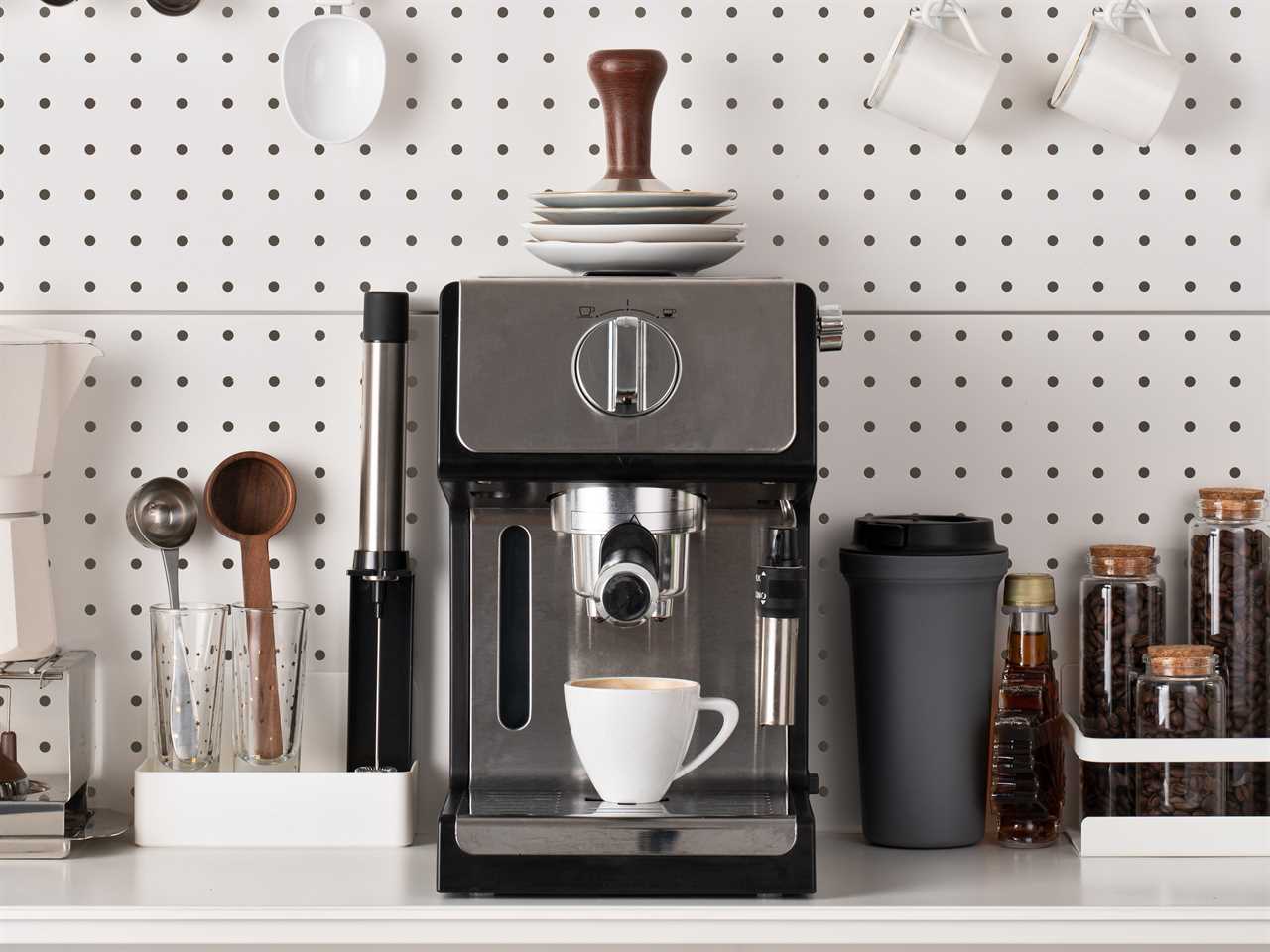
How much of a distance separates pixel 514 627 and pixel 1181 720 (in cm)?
57

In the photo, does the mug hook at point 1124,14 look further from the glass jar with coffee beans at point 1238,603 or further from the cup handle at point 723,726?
the cup handle at point 723,726

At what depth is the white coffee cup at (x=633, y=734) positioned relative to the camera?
1013 millimetres

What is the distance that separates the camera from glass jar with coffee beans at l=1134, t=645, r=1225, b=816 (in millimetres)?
1126

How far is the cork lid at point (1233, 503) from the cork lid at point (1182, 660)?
0.13 metres

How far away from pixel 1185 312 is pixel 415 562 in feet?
2.52

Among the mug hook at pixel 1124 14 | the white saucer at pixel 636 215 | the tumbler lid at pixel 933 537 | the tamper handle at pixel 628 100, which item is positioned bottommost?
the tumbler lid at pixel 933 537

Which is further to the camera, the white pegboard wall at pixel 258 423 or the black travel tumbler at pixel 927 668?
the white pegboard wall at pixel 258 423

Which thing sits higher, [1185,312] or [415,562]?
[1185,312]

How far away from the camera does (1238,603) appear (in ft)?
3.89

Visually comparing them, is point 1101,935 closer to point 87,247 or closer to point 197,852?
point 197,852

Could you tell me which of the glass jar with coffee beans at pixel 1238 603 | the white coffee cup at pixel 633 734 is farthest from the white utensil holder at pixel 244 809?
the glass jar with coffee beans at pixel 1238 603

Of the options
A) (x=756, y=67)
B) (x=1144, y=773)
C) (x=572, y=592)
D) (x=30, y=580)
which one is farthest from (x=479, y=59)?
(x=1144, y=773)

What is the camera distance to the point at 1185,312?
1271mm

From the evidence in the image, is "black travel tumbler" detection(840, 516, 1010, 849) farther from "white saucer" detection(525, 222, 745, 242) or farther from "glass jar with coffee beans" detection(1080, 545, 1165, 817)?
"white saucer" detection(525, 222, 745, 242)
